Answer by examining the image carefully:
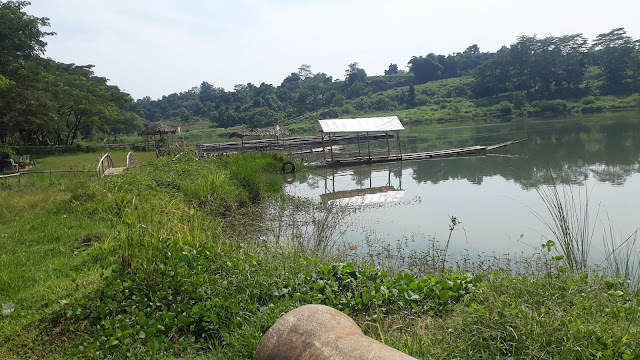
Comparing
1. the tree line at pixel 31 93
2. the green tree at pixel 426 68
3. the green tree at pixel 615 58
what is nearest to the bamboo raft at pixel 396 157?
the tree line at pixel 31 93

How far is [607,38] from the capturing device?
51312mm

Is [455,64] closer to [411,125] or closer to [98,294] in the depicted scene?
[411,125]

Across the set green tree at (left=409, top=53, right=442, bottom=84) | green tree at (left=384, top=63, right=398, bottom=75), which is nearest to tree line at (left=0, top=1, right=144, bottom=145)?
green tree at (left=409, top=53, right=442, bottom=84)

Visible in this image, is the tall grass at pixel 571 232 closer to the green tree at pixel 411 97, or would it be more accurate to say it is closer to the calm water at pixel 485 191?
the calm water at pixel 485 191

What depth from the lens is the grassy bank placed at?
9.53ft

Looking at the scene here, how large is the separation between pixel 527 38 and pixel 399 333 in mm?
62801

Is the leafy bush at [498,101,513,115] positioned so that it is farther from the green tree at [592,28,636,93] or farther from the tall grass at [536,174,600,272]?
the tall grass at [536,174,600,272]

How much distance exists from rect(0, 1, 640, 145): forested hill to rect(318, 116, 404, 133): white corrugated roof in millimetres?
11593

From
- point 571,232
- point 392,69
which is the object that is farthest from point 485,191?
point 392,69

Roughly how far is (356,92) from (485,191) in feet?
205

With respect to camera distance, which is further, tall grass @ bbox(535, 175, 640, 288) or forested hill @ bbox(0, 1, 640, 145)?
forested hill @ bbox(0, 1, 640, 145)

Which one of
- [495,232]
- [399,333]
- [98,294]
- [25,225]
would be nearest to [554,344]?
[399,333]

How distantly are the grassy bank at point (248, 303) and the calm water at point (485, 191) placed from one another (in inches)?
132

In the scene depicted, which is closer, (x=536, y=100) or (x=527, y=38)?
(x=536, y=100)
